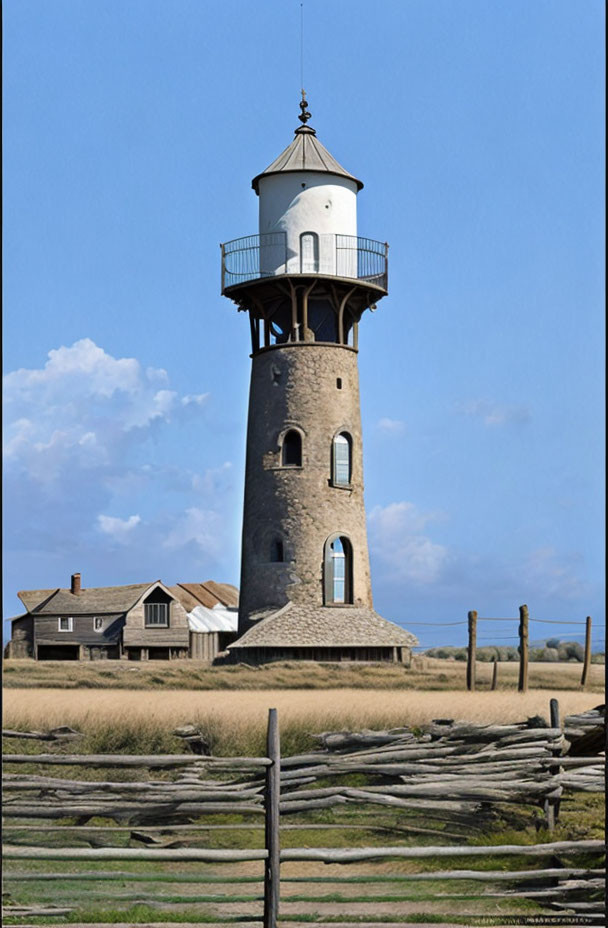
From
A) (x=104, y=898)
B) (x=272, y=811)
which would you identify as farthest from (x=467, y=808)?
(x=104, y=898)

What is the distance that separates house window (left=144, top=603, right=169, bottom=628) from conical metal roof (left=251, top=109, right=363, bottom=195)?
63.6 feet

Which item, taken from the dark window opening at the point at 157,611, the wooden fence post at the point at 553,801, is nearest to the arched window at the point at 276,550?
the dark window opening at the point at 157,611

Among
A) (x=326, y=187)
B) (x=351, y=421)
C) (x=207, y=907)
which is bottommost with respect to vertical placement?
(x=207, y=907)

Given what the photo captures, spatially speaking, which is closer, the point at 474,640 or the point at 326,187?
the point at 474,640

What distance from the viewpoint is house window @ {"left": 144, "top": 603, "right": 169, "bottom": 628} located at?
5262cm

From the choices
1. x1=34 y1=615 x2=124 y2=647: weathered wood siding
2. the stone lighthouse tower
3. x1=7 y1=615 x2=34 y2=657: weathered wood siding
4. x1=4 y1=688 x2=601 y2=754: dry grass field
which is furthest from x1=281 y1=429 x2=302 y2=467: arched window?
x1=7 y1=615 x2=34 y2=657: weathered wood siding

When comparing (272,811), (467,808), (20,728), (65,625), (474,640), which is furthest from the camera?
(65,625)

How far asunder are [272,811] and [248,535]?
28146 millimetres

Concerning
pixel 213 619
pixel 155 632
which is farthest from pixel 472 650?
pixel 213 619

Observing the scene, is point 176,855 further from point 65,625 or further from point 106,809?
point 65,625

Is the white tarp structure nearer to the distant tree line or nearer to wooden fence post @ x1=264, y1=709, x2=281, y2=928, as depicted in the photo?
the distant tree line

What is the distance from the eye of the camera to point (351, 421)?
38906 mm

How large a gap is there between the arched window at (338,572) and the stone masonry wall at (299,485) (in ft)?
0.50

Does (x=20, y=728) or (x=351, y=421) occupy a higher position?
(x=351, y=421)
